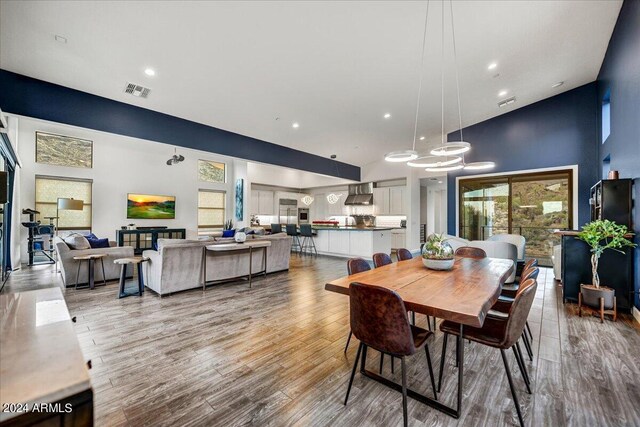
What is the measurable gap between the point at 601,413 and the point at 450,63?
4509mm

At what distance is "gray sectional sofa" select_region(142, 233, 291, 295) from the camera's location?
13.4 ft

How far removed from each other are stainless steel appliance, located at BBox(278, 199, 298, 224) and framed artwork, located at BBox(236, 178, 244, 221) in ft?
8.36

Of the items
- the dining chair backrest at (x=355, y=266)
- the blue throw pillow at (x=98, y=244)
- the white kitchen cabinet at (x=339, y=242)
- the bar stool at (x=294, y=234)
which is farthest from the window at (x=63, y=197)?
the dining chair backrest at (x=355, y=266)

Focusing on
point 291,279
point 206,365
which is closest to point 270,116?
point 291,279

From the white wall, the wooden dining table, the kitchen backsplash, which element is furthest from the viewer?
the kitchen backsplash

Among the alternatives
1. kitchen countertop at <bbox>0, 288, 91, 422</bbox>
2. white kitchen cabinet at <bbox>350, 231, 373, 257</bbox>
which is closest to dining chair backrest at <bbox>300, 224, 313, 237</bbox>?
white kitchen cabinet at <bbox>350, 231, 373, 257</bbox>

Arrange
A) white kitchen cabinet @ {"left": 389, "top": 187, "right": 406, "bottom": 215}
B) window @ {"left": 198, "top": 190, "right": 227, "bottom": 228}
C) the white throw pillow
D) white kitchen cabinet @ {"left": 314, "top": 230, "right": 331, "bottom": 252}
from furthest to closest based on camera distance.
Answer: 1. window @ {"left": 198, "top": 190, "right": 227, "bottom": 228}
2. white kitchen cabinet @ {"left": 389, "top": 187, "right": 406, "bottom": 215}
3. white kitchen cabinet @ {"left": 314, "top": 230, "right": 331, "bottom": 252}
4. the white throw pillow

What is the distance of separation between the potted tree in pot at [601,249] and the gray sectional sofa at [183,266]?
5145mm

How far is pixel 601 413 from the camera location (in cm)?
177

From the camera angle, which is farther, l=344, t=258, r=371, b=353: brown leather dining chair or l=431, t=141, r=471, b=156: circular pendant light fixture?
l=431, t=141, r=471, b=156: circular pendant light fixture

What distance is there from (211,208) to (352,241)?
17.5ft

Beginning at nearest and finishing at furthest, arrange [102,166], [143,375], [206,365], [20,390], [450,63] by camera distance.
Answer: [20,390], [143,375], [206,365], [450,63], [102,166]

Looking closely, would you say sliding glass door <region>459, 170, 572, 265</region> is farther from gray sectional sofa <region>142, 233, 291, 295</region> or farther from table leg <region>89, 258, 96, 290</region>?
table leg <region>89, 258, 96, 290</region>

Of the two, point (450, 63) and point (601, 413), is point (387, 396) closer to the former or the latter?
point (601, 413)
